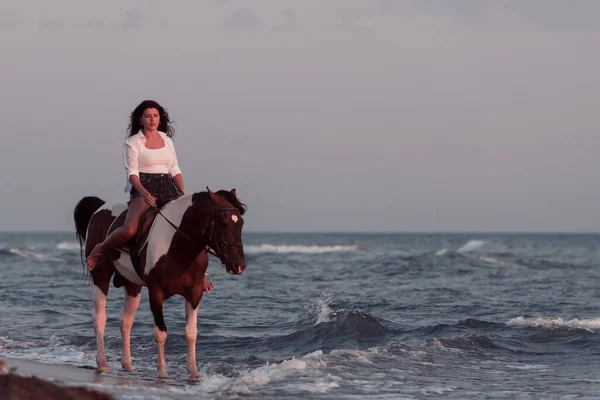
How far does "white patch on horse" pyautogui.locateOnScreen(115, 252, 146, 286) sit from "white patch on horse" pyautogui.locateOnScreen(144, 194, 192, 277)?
464 millimetres

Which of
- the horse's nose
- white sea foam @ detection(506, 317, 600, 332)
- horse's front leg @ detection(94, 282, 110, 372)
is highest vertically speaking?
the horse's nose

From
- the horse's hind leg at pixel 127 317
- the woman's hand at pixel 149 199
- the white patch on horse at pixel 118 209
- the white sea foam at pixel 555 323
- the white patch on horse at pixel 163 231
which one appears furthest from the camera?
the white sea foam at pixel 555 323

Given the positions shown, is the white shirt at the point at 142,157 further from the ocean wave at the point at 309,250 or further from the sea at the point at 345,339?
the ocean wave at the point at 309,250

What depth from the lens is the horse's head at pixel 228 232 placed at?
8141 mm

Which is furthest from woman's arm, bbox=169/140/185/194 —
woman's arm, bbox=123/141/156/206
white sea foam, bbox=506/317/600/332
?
white sea foam, bbox=506/317/600/332

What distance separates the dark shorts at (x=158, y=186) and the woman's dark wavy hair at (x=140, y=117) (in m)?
0.53

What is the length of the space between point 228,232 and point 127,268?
5.09 feet

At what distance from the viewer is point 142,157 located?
898 centimetres

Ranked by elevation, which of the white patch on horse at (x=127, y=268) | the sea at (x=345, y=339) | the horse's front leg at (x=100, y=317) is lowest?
the sea at (x=345, y=339)

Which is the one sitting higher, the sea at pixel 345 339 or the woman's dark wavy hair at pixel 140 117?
the woman's dark wavy hair at pixel 140 117

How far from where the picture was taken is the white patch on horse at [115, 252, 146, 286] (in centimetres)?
911

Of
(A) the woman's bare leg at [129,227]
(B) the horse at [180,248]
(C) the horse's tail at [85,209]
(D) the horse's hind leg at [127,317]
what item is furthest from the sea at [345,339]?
(C) the horse's tail at [85,209]

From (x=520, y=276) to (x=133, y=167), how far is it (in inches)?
934

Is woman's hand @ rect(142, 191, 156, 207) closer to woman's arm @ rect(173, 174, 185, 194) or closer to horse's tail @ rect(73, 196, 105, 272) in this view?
woman's arm @ rect(173, 174, 185, 194)
